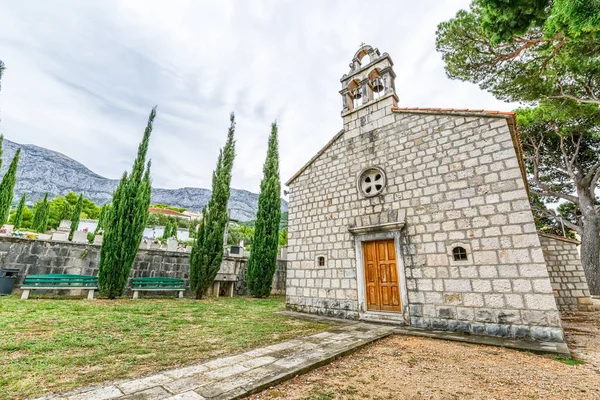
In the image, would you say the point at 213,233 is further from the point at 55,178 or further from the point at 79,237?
the point at 55,178

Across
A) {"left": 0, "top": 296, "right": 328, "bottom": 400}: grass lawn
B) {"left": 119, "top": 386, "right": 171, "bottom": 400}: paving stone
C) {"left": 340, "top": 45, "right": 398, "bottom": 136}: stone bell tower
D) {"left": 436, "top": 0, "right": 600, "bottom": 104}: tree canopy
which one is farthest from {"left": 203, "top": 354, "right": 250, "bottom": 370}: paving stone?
{"left": 436, "top": 0, "right": 600, "bottom": 104}: tree canopy

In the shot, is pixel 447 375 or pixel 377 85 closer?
pixel 447 375

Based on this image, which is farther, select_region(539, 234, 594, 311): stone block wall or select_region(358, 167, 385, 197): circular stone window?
select_region(539, 234, 594, 311): stone block wall

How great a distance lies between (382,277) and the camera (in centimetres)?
599

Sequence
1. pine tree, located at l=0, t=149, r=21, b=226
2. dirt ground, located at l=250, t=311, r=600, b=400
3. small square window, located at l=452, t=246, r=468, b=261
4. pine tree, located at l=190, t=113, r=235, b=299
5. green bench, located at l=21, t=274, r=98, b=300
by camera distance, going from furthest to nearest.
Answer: pine tree, located at l=0, t=149, r=21, b=226 < pine tree, located at l=190, t=113, r=235, b=299 < green bench, located at l=21, t=274, r=98, b=300 < small square window, located at l=452, t=246, r=468, b=261 < dirt ground, located at l=250, t=311, r=600, b=400

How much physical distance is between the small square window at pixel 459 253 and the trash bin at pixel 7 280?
12.2 metres

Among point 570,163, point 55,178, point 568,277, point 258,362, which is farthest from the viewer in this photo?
point 55,178

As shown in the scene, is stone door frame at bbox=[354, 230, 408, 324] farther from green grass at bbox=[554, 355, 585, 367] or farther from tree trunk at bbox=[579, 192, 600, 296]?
tree trunk at bbox=[579, 192, 600, 296]

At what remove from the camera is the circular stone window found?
21.1ft

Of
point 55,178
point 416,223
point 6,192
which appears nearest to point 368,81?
point 416,223

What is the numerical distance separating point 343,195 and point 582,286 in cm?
835

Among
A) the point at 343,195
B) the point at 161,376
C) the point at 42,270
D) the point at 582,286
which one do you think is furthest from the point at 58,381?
the point at 582,286

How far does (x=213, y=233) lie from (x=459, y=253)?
8573 millimetres

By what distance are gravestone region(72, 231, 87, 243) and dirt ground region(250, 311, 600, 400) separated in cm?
991
